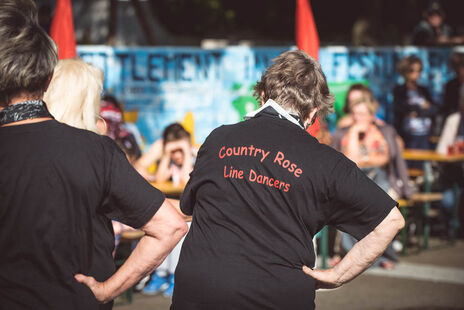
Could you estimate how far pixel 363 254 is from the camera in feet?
9.86

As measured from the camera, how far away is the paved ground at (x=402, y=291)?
6305 mm

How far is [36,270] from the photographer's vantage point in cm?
243

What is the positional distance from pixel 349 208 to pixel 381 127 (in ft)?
16.3

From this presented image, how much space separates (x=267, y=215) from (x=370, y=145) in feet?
16.1

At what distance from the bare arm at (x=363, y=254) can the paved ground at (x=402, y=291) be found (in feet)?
10.7

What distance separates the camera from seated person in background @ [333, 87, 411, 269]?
24.7 ft

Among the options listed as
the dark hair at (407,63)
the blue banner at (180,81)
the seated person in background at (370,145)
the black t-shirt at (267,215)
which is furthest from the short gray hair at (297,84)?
the dark hair at (407,63)

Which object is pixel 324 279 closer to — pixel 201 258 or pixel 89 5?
pixel 201 258

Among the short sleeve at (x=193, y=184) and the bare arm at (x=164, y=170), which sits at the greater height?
the short sleeve at (x=193, y=184)

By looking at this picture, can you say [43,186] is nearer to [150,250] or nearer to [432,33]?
[150,250]

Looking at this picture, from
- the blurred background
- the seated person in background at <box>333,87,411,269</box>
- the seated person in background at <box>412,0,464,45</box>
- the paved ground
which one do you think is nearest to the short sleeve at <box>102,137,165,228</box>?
the paved ground

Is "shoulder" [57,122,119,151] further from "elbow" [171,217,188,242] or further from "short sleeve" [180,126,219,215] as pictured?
"short sleeve" [180,126,219,215]

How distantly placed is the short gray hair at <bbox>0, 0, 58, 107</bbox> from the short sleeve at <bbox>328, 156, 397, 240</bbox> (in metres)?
1.10

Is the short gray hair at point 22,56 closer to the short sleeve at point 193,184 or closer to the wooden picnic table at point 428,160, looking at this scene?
the short sleeve at point 193,184
